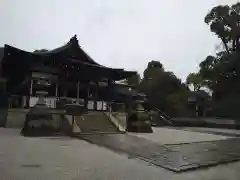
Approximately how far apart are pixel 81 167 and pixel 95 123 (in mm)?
11146

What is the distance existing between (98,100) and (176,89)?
2099cm

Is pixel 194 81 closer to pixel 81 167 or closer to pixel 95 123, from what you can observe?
pixel 95 123

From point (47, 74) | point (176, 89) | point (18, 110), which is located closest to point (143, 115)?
point (18, 110)

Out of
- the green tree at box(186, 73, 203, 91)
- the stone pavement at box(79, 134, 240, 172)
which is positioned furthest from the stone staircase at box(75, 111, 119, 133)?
the green tree at box(186, 73, 203, 91)

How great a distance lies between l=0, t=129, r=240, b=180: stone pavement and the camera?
732 cm

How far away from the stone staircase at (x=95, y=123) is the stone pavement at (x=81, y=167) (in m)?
6.68

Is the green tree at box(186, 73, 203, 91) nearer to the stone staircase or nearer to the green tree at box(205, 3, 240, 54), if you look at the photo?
the green tree at box(205, 3, 240, 54)

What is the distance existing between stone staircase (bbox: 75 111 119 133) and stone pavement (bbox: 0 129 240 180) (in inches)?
263

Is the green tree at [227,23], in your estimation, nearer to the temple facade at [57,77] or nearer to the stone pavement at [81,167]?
the temple facade at [57,77]

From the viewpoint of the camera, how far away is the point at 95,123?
19375 mm

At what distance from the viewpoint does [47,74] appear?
26.2 m

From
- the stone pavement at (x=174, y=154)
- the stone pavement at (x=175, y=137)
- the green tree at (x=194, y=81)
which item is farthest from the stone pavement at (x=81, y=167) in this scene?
the green tree at (x=194, y=81)

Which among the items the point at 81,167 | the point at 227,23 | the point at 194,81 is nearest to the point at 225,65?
the point at 227,23

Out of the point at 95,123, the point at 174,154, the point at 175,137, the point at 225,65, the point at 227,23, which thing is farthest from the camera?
the point at 227,23
